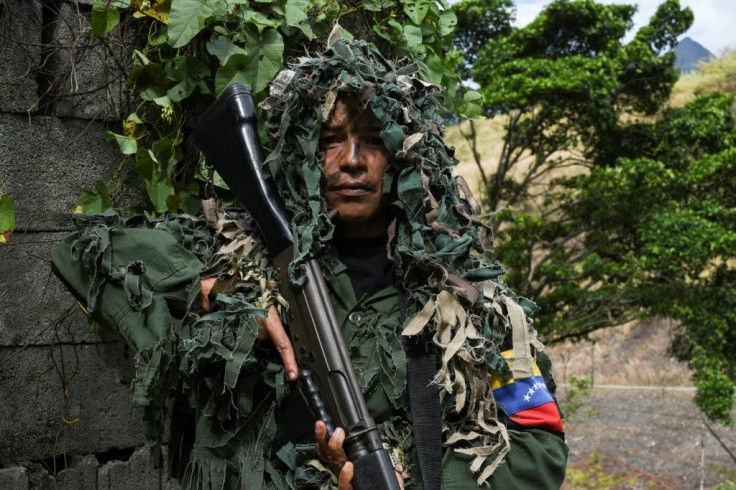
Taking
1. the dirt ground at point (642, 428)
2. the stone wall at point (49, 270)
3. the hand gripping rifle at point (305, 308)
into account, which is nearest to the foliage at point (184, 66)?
the stone wall at point (49, 270)

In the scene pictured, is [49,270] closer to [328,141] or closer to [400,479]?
[328,141]

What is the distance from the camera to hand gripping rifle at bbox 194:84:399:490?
5.78ft

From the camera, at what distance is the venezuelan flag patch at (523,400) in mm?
1948

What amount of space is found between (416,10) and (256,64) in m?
0.69

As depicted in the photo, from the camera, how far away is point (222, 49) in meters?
2.52

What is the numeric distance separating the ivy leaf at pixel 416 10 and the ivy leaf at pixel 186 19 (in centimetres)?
78

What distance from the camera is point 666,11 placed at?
991 cm

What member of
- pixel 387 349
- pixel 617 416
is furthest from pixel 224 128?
pixel 617 416

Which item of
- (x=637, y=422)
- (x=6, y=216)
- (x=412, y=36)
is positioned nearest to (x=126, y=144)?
(x=6, y=216)

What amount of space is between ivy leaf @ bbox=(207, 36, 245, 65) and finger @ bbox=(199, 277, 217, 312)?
85 centimetres

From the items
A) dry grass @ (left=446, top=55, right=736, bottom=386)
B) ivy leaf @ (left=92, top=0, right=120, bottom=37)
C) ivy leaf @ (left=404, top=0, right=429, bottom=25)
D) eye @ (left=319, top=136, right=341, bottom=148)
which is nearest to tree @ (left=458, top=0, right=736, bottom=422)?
dry grass @ (left=446, top=55, right=736, bottom=386)

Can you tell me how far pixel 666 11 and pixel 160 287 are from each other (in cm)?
960

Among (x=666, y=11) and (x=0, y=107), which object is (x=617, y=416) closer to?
(x=666, y=11)

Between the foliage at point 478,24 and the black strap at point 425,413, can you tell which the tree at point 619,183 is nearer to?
the foliage at point 478,24
